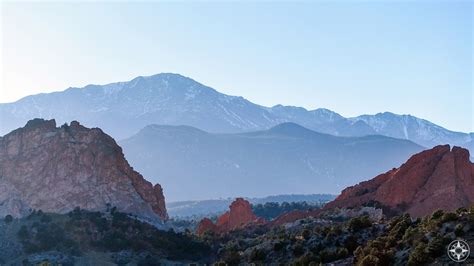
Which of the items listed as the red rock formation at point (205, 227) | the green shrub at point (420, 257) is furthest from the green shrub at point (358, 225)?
the red rock formation at point (205, 227)

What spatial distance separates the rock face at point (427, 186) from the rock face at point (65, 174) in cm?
3229

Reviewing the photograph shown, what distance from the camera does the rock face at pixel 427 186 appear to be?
82.6 metres

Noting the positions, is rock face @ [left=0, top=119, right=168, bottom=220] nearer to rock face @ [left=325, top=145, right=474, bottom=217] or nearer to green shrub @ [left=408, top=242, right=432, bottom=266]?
rock face @ [left=325, top=145, right=474, bottom=217]

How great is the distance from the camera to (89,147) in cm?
9912

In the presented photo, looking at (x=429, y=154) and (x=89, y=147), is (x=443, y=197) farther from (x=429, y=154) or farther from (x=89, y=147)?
(x=89, y=147)

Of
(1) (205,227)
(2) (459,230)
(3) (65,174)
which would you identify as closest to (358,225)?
(2) (459,230)

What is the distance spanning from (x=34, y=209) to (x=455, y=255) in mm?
73162

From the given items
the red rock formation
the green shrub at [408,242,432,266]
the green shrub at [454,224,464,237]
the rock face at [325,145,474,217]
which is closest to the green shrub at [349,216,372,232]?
the green shrub at [454,224,464,237]

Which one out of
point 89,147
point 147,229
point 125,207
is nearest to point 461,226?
point 147,229

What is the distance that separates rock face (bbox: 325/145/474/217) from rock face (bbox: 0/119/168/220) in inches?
1271

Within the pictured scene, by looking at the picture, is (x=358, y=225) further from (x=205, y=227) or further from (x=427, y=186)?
(x=205, y=227)

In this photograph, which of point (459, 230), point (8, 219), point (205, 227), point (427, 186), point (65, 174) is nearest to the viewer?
point (459, 230)

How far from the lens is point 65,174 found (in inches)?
3799

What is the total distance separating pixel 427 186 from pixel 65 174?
2029 inches
